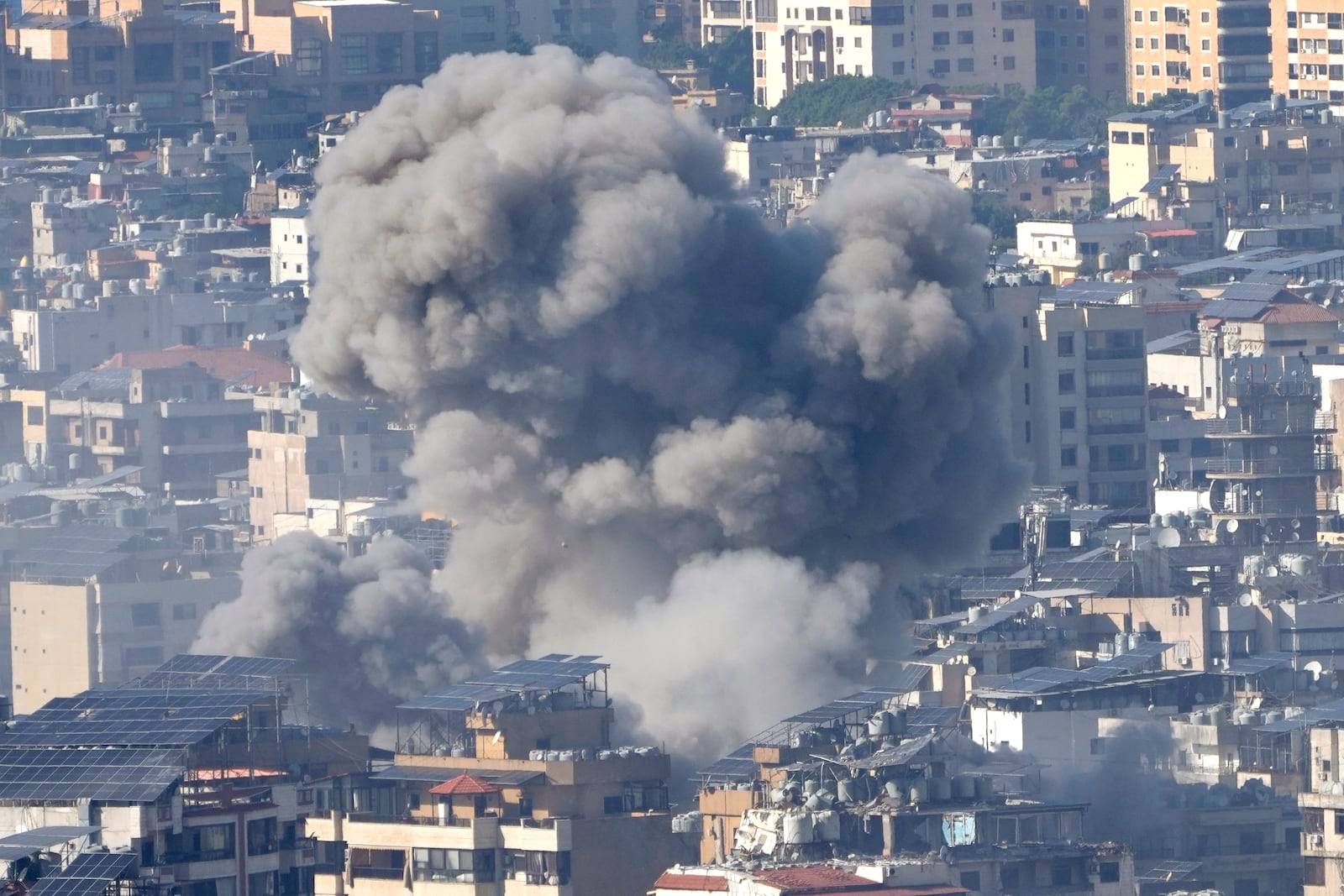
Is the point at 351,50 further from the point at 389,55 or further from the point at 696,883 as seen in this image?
the point at 696,883

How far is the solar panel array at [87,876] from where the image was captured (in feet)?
152

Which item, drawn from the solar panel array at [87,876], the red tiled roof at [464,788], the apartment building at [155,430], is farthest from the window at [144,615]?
the solar panel array at [87,876]

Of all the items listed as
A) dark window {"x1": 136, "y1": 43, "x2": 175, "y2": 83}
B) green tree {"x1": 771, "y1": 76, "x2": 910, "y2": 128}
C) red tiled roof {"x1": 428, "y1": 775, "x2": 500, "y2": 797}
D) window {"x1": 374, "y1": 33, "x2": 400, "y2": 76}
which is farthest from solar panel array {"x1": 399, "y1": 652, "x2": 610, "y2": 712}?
dark window {"x1": 136, "y1": 43, "x2": 175, "y2": 83}

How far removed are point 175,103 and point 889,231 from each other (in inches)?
2949

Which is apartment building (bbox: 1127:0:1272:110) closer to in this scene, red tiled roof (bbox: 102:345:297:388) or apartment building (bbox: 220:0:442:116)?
apartment building (bbox: 220:0:442:116)

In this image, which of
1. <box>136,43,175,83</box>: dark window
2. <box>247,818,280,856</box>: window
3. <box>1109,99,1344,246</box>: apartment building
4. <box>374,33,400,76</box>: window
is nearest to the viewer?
<box>247,818,280,856</box>: window

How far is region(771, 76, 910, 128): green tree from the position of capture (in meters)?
139

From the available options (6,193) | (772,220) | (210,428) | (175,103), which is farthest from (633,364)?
(175,103)

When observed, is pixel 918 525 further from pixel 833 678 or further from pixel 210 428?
pixel 210 428

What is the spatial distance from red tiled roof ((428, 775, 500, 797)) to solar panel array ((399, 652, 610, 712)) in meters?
2.96

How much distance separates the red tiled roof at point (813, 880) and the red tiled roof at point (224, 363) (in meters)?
54.5

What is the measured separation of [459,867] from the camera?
55125 millimetres

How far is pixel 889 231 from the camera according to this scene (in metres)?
70.1

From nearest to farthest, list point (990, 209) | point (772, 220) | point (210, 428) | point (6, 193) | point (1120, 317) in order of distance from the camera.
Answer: point (1120, 317) → point (210, 428) → point (772, 220) → point (990, 209) → point (6, 193)
